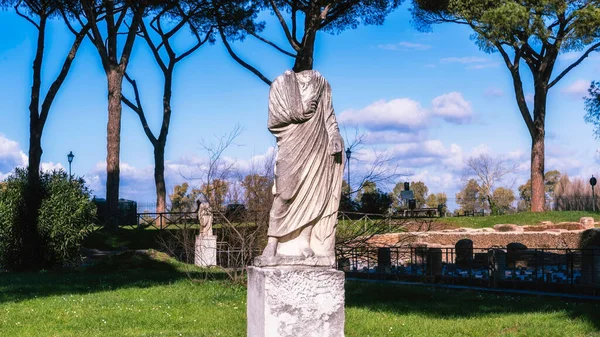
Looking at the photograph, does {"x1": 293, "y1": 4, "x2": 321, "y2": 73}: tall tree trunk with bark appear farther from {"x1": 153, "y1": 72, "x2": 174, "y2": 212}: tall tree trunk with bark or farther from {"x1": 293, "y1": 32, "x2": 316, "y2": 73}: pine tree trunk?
{"x1": 153, "y1": 72, "x2": 174, "y2": 212}: tall tree trunk with bark

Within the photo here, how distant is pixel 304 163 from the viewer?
621 centimetres

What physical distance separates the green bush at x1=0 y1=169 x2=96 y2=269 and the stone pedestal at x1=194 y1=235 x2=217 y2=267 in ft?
8.83

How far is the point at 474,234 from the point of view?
24656 millimetres

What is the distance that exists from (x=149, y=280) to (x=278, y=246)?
9.02 meters

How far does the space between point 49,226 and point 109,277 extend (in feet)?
11.8

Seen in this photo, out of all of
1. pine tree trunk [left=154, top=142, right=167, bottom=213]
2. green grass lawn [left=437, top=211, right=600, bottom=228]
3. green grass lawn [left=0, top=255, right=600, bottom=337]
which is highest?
pine tree trunk [left=154, top=142, right=167, bottom=213]

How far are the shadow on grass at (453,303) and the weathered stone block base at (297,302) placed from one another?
180 inches

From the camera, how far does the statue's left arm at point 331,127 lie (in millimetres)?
6281

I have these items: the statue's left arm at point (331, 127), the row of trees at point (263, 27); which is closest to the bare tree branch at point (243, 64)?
the row of trees at point (263, 27)

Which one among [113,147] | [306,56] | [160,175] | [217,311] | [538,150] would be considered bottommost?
[217,311]

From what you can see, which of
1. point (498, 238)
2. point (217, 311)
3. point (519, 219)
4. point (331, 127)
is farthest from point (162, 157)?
point (331, 127)

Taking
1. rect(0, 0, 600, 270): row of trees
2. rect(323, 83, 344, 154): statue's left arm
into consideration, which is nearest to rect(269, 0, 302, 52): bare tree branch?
rect(0, 0, 600, 270): row of trees

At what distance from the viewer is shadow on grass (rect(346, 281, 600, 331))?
10.6 metres

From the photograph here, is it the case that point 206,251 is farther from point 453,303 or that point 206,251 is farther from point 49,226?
point 453,303
